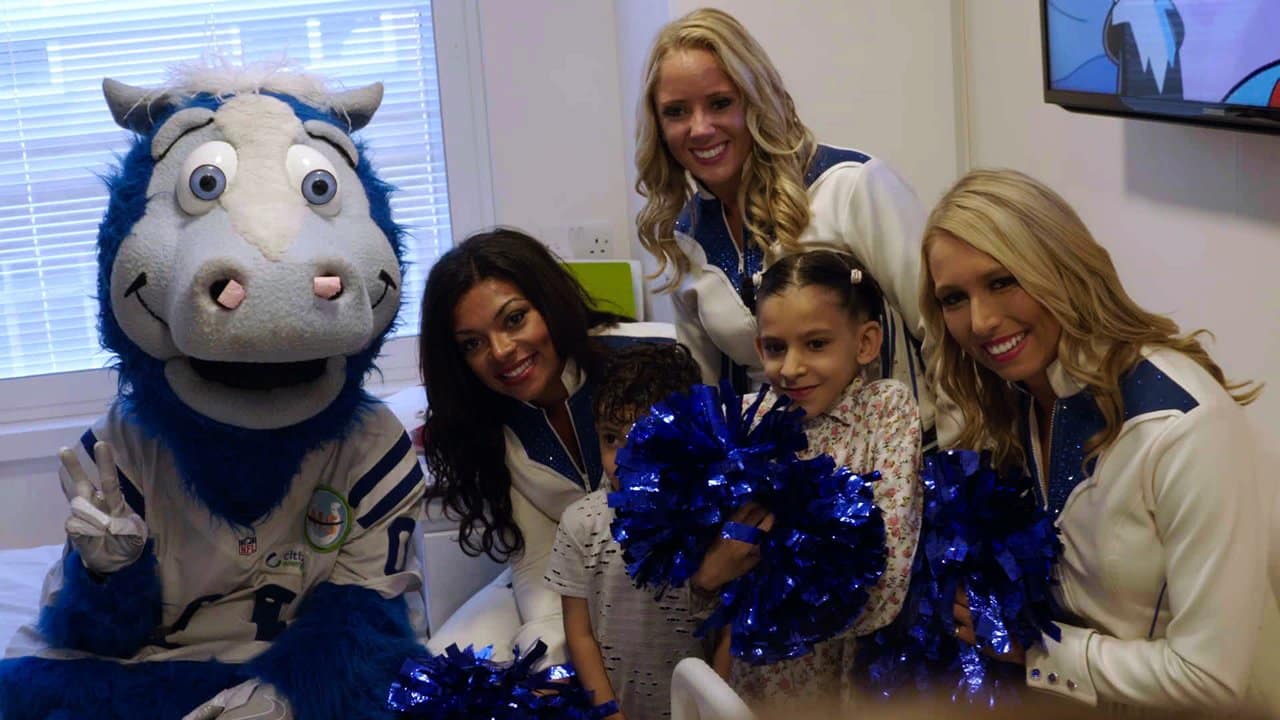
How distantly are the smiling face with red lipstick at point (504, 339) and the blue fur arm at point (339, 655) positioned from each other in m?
0.39

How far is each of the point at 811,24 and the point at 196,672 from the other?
183cm

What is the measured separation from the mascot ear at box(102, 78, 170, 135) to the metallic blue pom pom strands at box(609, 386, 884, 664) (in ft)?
2.95

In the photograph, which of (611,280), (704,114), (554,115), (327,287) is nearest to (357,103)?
(327,287)

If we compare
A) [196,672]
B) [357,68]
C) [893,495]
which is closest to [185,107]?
[196,672]

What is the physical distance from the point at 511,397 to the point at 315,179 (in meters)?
0.50

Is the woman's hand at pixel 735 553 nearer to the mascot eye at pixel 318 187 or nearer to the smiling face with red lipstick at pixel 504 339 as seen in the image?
the smiling face with red lipstick at pixel 504 339

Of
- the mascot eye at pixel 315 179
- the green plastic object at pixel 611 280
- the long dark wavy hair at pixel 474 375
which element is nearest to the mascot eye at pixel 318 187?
the mascot eye at pixel 315 179

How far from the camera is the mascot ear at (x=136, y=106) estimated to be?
2.05 m

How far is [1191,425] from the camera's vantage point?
1532 mm

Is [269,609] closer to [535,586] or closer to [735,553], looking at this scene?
[535,586]

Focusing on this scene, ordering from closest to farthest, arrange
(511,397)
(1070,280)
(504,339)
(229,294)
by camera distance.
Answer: (1070,280)
(229,294)
(504,339)
(511,397)

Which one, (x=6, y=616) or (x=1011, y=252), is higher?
(x=1011, y=252)

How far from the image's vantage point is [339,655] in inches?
79.4

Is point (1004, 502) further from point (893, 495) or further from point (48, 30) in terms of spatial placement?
point (48, 30)
